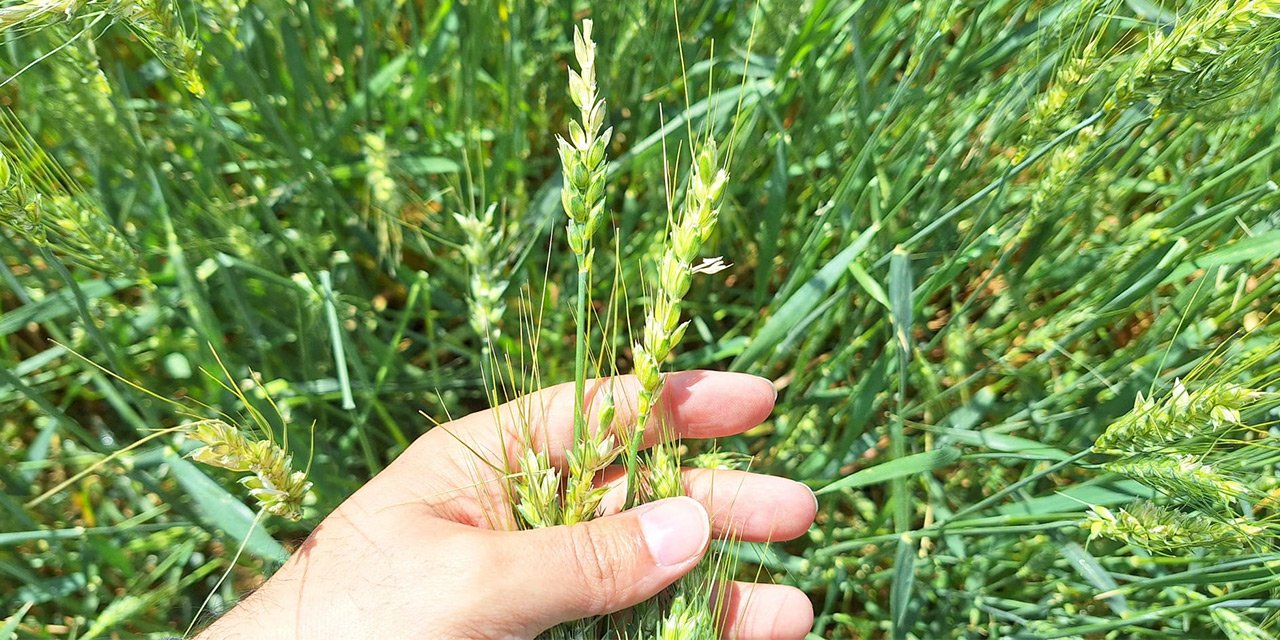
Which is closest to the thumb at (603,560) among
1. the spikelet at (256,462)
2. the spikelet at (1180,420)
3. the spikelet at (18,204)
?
the spikelet at (256,462)

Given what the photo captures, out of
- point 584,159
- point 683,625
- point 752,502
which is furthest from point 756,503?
point 584,159

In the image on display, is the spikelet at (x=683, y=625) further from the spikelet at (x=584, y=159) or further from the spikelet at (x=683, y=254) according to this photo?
the spikelet at (x=584, y=159)

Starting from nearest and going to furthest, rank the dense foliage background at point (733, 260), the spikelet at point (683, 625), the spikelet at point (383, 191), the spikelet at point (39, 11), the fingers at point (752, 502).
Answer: the spikelet at point (39, 11) → the spikelet at point (683, 625) → the dense foliage background at point (733, 260) → the fingers at point (752, 502) → the spikelet at point (383, 191)

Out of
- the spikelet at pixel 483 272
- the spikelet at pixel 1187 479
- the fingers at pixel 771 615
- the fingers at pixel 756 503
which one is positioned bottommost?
the fingers at pixel 771 615

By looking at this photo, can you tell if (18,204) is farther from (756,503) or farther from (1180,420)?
(1180,420)

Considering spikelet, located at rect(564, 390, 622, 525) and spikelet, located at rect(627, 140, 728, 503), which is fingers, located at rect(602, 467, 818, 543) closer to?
spikelet, located at rect(564, 390, 622, 525)

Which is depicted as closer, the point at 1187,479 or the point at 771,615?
the point at 1187,479
